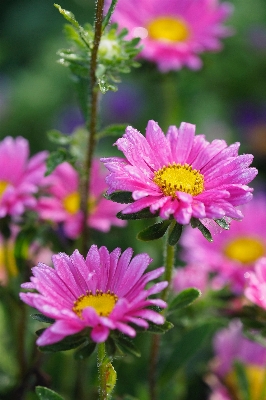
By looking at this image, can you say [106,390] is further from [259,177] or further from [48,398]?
[259,177]

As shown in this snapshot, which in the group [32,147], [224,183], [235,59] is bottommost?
[224,183]

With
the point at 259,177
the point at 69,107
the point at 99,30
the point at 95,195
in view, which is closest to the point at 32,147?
the point at 69,107

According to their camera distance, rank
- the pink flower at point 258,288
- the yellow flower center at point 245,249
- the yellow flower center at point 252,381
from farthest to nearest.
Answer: the yellow flower center at point 245,249 → the yellow flower center at point 252,381 → the pink flower at point 258,288

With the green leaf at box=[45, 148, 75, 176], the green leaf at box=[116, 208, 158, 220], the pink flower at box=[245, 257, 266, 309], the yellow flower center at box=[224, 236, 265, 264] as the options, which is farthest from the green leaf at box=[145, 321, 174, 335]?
the yellow flower center at box=[224, 236, 265, 264]

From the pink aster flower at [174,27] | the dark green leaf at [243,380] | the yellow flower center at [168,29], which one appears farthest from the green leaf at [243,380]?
the yellow flower center at [168,29]

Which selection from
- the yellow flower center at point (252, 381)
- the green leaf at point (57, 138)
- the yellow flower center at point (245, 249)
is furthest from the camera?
the yellow flower center at point (245, 249)

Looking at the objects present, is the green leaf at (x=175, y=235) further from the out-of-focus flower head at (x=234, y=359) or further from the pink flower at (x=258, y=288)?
the out-of-focus flower head at (x=234, y=359)

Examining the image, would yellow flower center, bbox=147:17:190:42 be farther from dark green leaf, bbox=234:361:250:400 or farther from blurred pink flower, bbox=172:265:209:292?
dark green leaf, bbox=234:361:250:400
